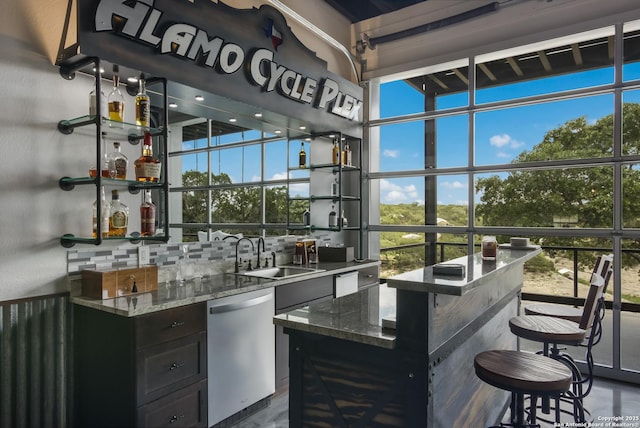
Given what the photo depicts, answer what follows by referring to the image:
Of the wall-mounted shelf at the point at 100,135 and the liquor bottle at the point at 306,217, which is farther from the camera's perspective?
the liquor bottle at the point at 306,217

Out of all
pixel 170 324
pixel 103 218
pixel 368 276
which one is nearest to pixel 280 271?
pixel 368 276

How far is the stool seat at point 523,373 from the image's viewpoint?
5.76ft

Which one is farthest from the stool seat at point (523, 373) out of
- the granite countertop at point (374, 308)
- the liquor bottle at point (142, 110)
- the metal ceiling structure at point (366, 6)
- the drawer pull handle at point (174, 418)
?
the metal ceiling structure at point (366, 6)

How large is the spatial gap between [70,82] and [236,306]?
5.71 ft

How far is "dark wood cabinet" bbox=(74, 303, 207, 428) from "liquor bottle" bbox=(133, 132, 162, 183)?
87 cm

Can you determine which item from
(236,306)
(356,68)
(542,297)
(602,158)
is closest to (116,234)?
(236,306)

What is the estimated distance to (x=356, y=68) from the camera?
5031 mm

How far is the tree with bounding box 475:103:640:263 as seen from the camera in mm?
3586

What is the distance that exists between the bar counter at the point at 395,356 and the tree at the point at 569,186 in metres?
2.09

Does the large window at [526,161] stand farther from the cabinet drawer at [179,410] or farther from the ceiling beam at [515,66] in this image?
the cabinet drawer at [179,410]

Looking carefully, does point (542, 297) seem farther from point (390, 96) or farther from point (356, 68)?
point (356, 68)

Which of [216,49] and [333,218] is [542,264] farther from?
[216,49]

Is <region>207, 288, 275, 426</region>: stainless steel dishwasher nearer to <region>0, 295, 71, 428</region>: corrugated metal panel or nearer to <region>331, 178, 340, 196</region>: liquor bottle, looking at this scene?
<region>0, 295, 71, 428</region>: corrugated metal panel

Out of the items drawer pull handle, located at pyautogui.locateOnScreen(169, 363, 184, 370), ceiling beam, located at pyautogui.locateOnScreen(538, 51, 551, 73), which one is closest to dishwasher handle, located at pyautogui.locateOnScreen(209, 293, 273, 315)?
drawer pull handle, located at pyautogui.locateOnScreen(169, 363, 184, 370)
